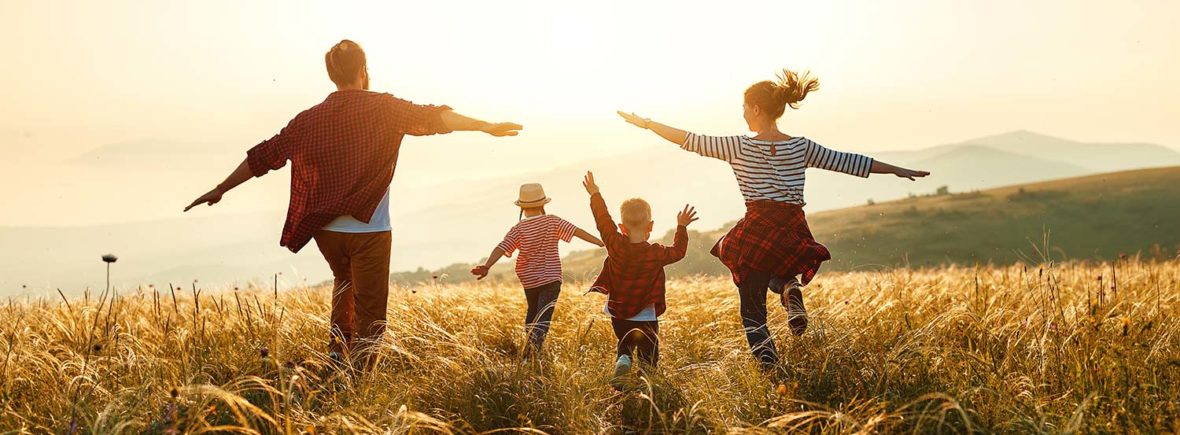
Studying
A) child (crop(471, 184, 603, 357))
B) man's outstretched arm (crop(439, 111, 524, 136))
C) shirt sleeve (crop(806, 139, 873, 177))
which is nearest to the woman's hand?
man's outstretched arm (crop(439, 111, 524, 136))

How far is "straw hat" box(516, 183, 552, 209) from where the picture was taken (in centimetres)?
696

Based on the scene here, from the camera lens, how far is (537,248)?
22.6ft

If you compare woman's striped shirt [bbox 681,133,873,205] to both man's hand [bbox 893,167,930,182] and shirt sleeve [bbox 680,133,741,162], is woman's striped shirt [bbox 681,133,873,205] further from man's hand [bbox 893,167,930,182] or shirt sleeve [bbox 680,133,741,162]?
man's hand [bbox 893,167,930,182]

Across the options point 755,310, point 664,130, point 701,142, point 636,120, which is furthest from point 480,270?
point 755,310

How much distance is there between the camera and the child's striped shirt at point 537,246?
6848 mm

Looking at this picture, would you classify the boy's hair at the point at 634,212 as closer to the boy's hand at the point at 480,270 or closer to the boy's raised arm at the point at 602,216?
the boy's raised arm at the point at 602,216

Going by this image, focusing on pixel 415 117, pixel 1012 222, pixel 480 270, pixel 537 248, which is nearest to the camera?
pixel 415 117

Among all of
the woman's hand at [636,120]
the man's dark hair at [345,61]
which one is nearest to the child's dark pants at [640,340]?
the woman's hand at [636,120]

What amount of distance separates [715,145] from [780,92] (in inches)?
22.4

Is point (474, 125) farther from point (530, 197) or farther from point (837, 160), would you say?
point (837, 160)

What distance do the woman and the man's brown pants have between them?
6.40 ft

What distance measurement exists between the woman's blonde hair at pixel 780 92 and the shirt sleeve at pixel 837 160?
309 millimetres

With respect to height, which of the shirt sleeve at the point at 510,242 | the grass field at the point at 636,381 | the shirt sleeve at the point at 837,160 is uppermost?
the shirt sleeve at the point at 837,160

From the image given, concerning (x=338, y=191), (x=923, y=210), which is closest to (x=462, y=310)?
(x=338, y=191)
